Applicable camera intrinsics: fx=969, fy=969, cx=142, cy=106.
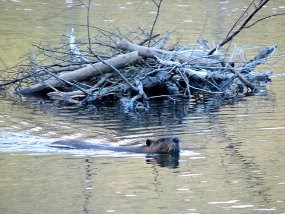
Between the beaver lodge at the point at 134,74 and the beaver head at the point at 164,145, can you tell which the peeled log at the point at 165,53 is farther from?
the beaver head at the point at 164,145

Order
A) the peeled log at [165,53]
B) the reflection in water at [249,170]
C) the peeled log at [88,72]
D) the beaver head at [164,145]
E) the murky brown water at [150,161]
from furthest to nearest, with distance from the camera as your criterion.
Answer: the peeled log at [165,53], the peeled log at [88,72], the beaver head at [164,145], the reflection in water at [249,170], the murky brown water at [150,161]

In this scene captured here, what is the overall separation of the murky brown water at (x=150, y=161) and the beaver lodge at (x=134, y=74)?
436mm

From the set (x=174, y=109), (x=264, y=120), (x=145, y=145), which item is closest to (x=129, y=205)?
(x=145, y=145)

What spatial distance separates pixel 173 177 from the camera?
10992 mm

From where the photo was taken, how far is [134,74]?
17.0 meters

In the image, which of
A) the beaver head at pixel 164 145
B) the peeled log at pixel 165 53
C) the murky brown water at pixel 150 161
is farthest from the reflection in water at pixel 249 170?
the peeled log at pixel 165 53

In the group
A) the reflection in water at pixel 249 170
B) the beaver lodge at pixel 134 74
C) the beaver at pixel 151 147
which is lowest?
the reflection in water at pixel 249 170

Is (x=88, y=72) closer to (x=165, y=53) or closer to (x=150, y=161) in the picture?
(x=165, y=53)

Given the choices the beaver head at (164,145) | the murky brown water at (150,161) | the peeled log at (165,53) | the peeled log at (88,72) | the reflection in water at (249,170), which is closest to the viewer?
the murky brown water at (150,161)

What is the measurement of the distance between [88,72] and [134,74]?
0.81 m

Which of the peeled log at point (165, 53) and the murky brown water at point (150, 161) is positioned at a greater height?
the peeled log at point (165, 53)

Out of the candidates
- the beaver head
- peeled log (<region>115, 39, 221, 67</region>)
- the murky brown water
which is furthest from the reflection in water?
peeled log (<region>115, 39, 221, 67</region>)

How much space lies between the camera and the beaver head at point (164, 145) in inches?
482

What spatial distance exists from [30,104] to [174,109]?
2559 millimetres
